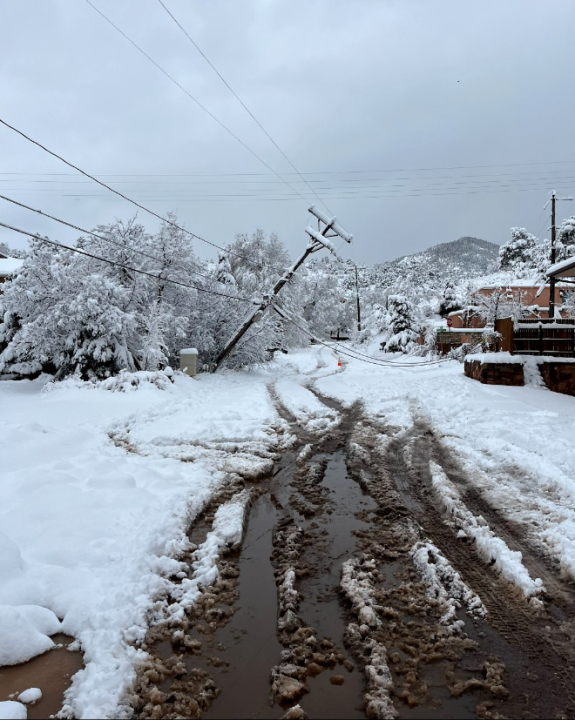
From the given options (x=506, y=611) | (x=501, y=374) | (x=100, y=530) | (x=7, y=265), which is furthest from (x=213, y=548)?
(x=7, y=265)

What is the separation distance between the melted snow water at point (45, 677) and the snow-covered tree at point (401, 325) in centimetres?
3322

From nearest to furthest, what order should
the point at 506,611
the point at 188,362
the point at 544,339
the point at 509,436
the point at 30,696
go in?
1. the point at 30,696
2. the point at 506,611
3. the point at 509,436
4. the point at 544,339
5. the point at 188,362

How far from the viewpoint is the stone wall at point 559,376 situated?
1286cm

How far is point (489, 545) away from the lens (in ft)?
13.2

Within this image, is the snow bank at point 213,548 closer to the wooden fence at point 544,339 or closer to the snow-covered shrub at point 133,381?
the snow-covered shrub at point 133,381

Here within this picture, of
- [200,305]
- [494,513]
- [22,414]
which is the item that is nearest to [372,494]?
[494,513]

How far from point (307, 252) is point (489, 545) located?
1663 centimetres

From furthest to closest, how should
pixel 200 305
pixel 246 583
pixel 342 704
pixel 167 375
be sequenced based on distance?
pixel 200 305, pixel 167 375, pixel 246 583, pixel 342 704

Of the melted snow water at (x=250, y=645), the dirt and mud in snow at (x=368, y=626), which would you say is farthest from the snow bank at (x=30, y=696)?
the melted snow water at (x=250, y=645)

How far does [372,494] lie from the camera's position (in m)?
5.59

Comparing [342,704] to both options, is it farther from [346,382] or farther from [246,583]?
[346,382]

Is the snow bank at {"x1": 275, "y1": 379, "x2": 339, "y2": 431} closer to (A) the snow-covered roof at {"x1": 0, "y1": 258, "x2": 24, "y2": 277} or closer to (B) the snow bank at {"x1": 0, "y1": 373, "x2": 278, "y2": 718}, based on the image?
(B) the snow bank at {"x1": 0, "y1": 373, "x2": 278, "y2": 718}

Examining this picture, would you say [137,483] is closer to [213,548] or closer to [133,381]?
[213,548]

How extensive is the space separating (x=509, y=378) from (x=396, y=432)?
20.6ft
